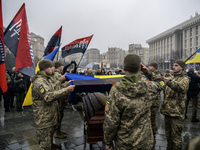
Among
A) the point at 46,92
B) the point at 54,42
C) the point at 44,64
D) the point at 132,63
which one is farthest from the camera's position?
the point at 54,42

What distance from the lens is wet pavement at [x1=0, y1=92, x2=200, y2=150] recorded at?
3.53 m

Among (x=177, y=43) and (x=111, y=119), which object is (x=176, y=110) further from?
(x=177, y=43)

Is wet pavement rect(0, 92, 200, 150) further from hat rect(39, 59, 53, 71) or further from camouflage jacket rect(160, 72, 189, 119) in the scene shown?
hat rect(39, 59, 53, 71)

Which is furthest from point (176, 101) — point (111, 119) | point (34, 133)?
point (34, 133)

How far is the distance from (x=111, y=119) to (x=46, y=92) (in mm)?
1317

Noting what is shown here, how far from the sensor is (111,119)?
1750 millimetres

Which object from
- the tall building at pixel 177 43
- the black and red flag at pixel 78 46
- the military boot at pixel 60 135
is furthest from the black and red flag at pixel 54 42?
the tall building at pixel 177 43

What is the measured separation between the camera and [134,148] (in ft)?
5.84

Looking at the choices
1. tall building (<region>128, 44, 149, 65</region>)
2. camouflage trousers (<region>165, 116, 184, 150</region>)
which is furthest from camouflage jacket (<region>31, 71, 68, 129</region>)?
tall building (<region>128, 44, 149, 65</region>)

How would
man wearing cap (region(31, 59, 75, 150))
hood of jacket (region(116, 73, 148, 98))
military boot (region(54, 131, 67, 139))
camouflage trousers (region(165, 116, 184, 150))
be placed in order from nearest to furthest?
hood of jacket (region(116, 73, 148, 98)), man wearing cap (region(31, 59, 75, 150)), camouflage trousers (region(165, 116, 184, 150)), military boot (region(54, 131, 67, 139))

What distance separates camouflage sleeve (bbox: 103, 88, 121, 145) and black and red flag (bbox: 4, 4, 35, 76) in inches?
138

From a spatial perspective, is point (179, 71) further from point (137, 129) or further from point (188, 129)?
point (188, 129)

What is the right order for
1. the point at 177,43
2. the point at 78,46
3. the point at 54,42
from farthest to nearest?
the point at 177,43 → the point at 54,42 → the point at 78,46

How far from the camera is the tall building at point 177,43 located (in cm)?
5553
